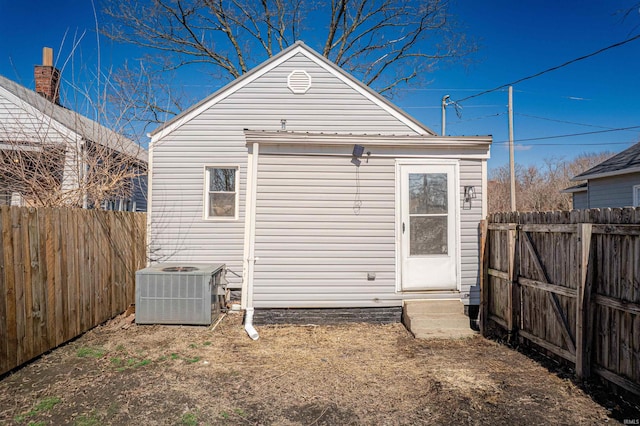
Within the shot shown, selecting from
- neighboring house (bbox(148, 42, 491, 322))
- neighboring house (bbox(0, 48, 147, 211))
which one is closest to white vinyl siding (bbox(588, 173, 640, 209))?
neighboring house (bbox(148, 42, 491, 322))

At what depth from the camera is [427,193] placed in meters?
5.70

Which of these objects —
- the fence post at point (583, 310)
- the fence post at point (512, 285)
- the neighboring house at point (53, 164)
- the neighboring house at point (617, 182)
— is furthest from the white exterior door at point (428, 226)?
the neighboring house at point (617, 182)

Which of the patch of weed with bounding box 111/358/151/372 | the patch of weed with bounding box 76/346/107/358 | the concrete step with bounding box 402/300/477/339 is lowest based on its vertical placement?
the patch of weed with bounding box 111/358/151/372

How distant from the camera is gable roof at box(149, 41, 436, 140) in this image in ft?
25.2

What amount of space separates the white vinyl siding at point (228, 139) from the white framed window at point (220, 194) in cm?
13

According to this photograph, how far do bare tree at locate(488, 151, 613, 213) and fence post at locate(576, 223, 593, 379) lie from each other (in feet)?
66.9

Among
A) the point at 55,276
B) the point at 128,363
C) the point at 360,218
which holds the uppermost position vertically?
the point at 360,218

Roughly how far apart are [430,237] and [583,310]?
239 cm

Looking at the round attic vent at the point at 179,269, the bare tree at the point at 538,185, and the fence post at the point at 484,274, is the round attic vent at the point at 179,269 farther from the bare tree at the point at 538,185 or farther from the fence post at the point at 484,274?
the bare tree at the point at 538,185

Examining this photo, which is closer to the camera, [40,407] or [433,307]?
[40,407]

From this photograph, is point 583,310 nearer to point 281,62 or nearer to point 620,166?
point 281,62

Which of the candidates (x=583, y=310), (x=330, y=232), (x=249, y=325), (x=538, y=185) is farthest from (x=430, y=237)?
(x=538, y=185)

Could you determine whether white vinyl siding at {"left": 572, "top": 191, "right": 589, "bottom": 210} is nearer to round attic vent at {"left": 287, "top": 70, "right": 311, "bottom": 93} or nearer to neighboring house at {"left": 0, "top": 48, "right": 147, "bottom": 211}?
round attic vent at {"left": 287, "top": 70, "right": 311, "bottom": 93}

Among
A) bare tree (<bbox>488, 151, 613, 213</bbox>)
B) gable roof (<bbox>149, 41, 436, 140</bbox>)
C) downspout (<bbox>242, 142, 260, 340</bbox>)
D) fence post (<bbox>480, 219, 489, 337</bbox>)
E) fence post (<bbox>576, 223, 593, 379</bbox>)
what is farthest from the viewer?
bare tree (<bbox>488, 151, 613, 213</bbox>)
